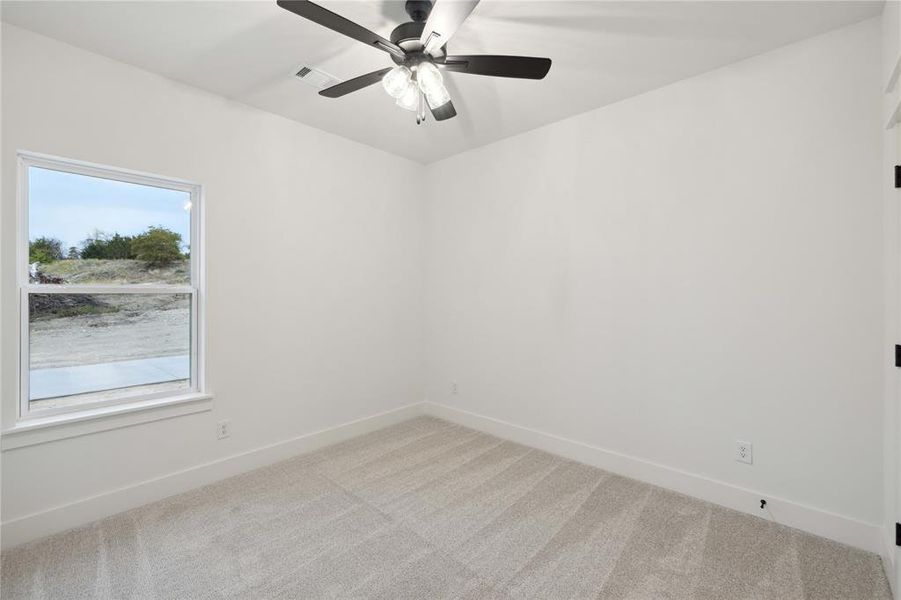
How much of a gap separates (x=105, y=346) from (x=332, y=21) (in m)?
2.36

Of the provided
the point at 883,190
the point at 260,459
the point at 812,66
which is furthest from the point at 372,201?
the point at 883,190

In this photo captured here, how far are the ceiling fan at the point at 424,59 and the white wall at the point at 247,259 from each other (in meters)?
1.25

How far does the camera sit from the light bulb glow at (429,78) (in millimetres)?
1889

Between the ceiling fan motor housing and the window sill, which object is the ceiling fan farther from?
the window sill

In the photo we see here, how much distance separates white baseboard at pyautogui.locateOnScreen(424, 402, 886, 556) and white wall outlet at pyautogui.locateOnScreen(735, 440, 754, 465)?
6.8 inches

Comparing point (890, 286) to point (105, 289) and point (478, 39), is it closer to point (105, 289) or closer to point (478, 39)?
point (478, 39)

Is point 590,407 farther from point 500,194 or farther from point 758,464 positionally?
point 500,194

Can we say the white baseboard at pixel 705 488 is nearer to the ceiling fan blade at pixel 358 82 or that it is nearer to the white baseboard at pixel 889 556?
the white baseboard at pixel 889 556

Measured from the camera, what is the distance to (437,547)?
2057mm

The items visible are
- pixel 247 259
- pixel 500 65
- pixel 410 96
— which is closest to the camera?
pixel 500 65

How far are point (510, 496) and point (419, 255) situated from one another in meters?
2.51

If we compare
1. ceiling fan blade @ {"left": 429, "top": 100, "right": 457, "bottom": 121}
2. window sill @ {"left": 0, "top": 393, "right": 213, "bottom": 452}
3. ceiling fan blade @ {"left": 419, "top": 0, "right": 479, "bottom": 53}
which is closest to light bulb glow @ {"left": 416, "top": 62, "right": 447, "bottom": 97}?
ceiling fan blade @ {"left": 419, "top": 0, "right": 479, "bottom": 53}

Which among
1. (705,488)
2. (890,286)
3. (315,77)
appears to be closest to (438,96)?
(315,77)

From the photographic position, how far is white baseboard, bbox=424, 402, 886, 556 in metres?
2.05
